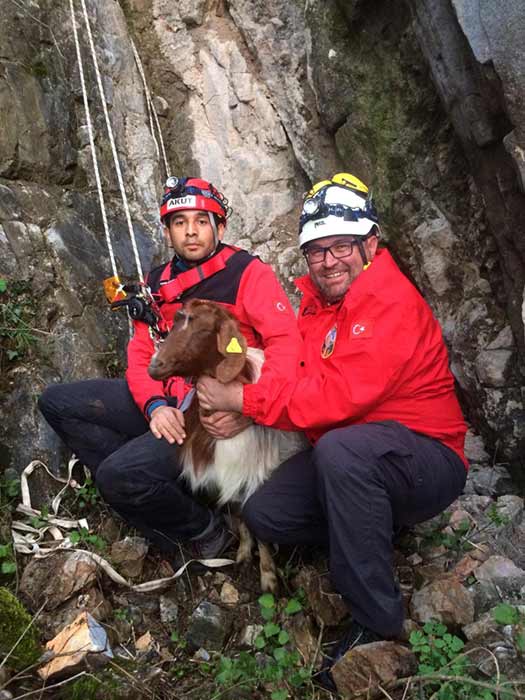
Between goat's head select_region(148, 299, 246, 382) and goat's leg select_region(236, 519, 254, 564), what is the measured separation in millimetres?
1287

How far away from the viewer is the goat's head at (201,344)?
362 centimetres

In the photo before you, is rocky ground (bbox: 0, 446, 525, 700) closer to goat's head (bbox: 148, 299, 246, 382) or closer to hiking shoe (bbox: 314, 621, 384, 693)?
hiking shoe (bbox: 314, 621, 384, 693)

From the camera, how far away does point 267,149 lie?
696 cm

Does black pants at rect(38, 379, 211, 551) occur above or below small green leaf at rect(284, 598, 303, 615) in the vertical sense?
above

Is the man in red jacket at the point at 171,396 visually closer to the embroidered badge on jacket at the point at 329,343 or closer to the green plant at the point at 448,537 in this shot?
the embroidered badge on jacket at the point at 329,343

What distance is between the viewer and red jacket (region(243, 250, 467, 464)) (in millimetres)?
3471

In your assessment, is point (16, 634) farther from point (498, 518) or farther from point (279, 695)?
point (498, 518)

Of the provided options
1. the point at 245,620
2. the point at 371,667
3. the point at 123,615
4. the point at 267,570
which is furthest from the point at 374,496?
the point at 123,615

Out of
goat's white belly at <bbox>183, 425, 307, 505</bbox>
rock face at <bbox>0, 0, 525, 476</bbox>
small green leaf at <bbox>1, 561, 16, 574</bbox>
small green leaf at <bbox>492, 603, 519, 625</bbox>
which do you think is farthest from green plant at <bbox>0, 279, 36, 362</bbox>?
small green leaf at <bbox>492, 603, 519, 625</bbox>

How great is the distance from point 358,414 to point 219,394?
31.1 inches

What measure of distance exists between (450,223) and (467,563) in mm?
2710

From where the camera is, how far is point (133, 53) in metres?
7.24

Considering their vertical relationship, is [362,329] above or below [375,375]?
above

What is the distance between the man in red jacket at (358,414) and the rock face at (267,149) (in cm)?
116
